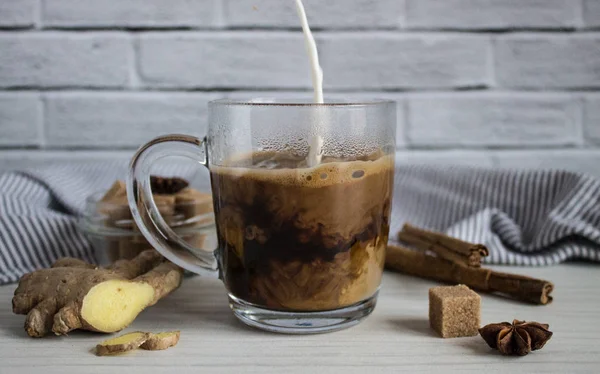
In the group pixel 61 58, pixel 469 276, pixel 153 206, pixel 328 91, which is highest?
pixel 61 58

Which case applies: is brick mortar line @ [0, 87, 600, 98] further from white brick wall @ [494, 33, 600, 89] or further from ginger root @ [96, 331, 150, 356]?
ginger root @ [96, 331, 150, 356]

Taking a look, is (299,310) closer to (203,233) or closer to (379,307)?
(379,307)

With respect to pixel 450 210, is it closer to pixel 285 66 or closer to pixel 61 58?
pixel 285 66

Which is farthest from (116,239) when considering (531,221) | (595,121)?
(595,121)

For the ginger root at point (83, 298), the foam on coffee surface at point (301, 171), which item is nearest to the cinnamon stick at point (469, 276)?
the foam on coffee surface at point (301, 171)

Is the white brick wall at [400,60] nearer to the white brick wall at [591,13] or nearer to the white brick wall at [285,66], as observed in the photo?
the white brick wall at [285,66]

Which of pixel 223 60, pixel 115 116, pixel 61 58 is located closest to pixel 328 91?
pixel 223 60

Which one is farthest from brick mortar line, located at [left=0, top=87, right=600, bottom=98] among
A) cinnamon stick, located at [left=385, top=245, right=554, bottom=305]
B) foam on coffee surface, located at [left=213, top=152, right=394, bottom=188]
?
foam on coffee surface, located at [left=213, top=152, right=394, bottom=188]
